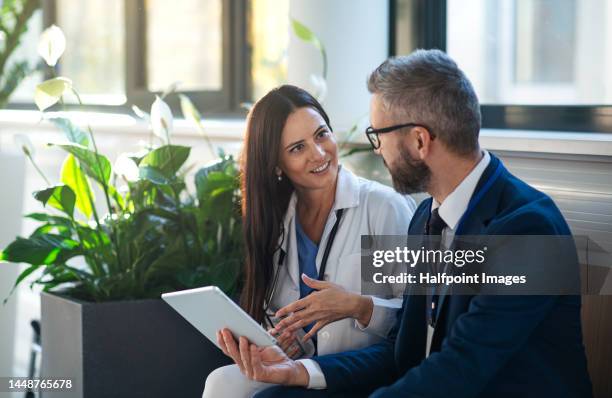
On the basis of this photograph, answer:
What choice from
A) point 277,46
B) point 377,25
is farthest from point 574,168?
point 277,46

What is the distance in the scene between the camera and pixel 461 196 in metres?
1.86

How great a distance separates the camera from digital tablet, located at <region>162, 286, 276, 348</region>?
1918 millimetres

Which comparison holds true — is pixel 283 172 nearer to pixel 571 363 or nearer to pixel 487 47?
pixel 487 47

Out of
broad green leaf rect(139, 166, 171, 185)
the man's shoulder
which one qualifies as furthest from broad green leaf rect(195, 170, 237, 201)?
the man's shoulder

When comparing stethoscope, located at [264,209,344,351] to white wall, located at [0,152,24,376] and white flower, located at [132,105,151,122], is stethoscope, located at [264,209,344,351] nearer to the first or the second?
white flower, located at [132,105,151,122]

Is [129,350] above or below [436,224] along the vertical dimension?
below

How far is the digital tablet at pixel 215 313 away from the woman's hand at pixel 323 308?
0.15 metres

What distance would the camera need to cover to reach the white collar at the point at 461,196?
1857 millimetres

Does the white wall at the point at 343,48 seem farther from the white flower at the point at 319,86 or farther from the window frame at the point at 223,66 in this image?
the window frame at the point at 223,66

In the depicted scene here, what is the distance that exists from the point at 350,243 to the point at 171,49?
236 centimetres

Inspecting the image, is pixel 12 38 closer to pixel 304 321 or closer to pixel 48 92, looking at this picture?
pixel 48 92

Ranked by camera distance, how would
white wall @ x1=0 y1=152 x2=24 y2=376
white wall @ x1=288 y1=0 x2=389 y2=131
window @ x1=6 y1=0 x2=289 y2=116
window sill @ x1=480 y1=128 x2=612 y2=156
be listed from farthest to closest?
window @ x1=6 y1=0 x2=289 y2=116 < white wall @ x1=0 y1=152 x2=24 y2=376 < white wall @ x1=288 y1=0 x2=389 y2=131 < window sill @ x1=480 y1=128 x2=612 y2=156

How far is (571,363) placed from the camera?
1.72 meters
